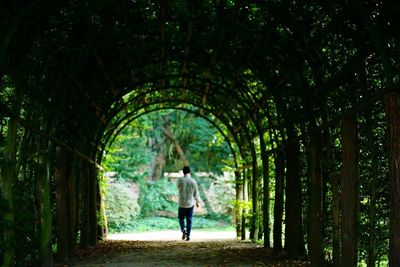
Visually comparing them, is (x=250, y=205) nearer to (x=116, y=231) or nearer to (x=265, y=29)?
(x=265, y=29)

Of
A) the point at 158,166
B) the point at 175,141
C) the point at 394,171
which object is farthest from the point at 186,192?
the point at 158,166

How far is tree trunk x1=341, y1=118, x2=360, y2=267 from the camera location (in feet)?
20.1

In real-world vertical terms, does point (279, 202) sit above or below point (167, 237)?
above

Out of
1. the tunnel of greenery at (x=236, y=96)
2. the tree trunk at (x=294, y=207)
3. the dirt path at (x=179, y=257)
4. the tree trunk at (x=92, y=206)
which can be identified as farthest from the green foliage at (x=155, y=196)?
the tree trunk at (x=294, y=207)

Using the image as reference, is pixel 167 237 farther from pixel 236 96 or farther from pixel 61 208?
pixel 61 208

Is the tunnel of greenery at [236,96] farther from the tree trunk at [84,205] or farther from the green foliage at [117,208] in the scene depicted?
the green foliage at [117,208]

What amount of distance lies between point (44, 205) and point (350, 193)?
12.1 feet

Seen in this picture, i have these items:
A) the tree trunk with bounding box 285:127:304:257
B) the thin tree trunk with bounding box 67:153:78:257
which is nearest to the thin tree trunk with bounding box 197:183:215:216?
the thin tree trunk with bounding box 67:153:78:257

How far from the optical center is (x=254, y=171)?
1365 cm

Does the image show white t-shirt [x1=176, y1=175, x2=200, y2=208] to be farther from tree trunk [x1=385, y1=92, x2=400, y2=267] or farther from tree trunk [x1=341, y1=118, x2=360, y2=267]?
tree trunk [x1=385, y1=92, x2=400, y2=267]

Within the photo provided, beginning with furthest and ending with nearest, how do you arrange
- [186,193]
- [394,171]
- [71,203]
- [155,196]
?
[155,196] < [186,193] < [71,203] < [394,171]

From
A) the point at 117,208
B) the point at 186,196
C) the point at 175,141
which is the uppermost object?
the point at 175,141

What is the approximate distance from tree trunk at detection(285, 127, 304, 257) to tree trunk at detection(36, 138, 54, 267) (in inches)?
129

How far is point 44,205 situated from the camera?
26.2ft
